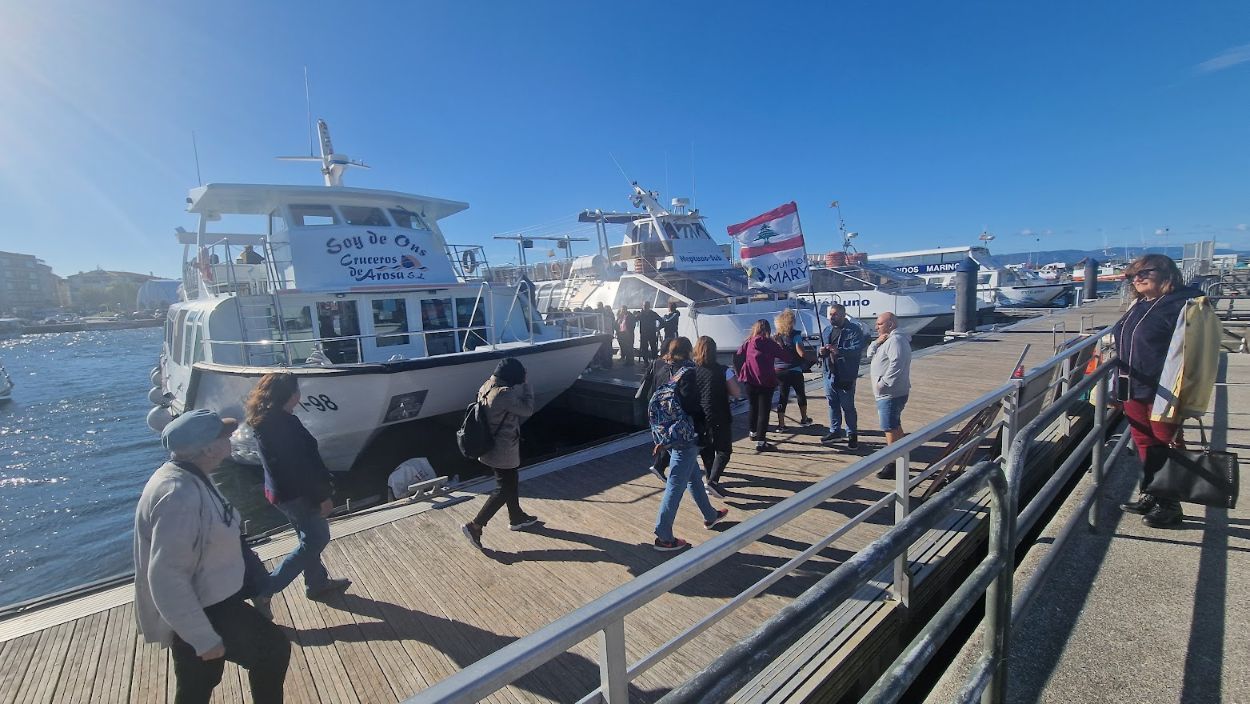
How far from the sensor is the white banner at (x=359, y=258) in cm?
941

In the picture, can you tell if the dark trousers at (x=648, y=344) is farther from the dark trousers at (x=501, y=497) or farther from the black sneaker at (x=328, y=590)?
the black sneaker at (x=328, y=590)

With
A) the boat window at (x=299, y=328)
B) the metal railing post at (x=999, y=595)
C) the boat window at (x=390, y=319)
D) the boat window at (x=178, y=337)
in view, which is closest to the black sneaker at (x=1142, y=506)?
the metal railing post at (x=999, y=595)

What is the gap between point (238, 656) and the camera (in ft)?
7.60

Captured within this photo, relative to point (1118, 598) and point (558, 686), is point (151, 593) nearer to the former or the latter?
point (558, 686)

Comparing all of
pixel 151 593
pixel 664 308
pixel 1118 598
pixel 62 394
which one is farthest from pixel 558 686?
pixel 62 394

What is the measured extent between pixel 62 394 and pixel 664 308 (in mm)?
28431

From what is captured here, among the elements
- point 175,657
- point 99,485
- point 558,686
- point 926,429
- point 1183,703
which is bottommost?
point 99,485

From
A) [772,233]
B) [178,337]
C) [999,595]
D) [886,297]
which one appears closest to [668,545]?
[999,595]

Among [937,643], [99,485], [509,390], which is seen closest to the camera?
[937,643]

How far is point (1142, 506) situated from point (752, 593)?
3.29 m

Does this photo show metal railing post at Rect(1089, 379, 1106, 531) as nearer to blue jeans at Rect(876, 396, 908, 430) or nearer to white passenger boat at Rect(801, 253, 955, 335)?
blue jeans at Rect(876, 396, 908, 430)

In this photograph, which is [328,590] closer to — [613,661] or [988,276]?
[613,661]

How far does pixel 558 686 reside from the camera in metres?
2.84

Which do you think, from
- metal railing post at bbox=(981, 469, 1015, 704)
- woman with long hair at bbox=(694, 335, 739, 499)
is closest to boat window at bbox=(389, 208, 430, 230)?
woman with long hair at bbox=(694, 335, 739, 499)
